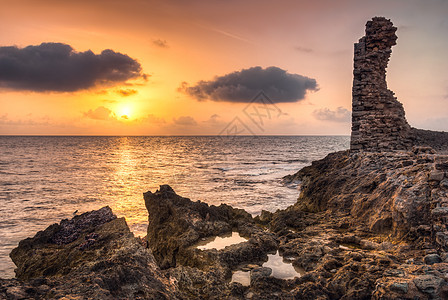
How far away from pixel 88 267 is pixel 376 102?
1200 centimetres

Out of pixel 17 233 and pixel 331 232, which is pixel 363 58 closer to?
pixel 331 232

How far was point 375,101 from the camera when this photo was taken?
12.0 metres

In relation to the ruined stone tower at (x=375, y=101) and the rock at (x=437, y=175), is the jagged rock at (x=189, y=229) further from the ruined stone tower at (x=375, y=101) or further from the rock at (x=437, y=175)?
the ruined stone tower at (x=375, y=101)

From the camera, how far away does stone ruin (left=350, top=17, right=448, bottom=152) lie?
11781 mm

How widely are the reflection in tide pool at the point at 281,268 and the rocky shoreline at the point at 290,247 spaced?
0.28 ft

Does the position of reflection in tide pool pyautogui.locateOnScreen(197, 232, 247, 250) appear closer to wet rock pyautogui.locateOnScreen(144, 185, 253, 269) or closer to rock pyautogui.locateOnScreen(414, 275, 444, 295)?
wet rock pyautogui.locateOnScreen(144, 185, 253, 269)

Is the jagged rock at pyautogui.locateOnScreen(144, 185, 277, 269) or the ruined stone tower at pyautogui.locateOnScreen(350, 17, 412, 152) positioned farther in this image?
the ruined stone tower at pyautogui.locateOnScreen(350, 17, 412, 152)

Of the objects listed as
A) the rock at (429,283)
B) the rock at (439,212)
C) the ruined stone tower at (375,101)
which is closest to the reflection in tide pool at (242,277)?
the rock at (429,283)

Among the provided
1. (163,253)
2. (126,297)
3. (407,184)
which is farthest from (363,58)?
(126,297)

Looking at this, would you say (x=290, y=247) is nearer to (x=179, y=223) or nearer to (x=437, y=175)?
(x=179, y=223)

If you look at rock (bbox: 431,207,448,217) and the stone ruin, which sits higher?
the stone ruin

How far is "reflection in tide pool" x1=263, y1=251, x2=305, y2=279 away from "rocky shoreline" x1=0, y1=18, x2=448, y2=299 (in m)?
0.08

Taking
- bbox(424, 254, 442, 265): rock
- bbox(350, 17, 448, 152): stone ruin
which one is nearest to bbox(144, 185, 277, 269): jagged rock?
bbox(424, 254, 442, 265): rock

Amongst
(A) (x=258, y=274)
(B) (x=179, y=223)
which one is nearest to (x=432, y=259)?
(A) (x=258, y=274)
